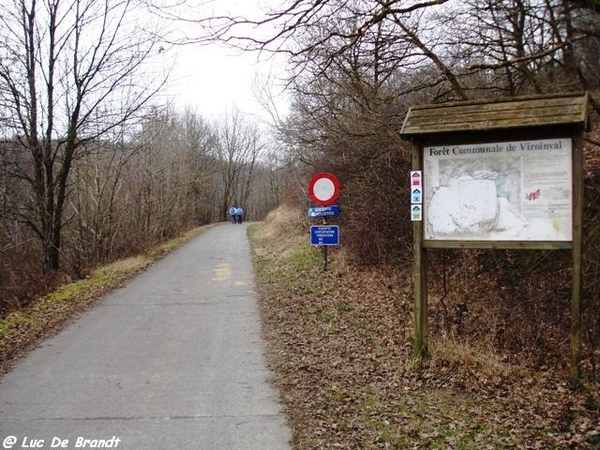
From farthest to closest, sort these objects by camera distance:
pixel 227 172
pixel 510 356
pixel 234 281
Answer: pixel 227 172
pixel 234 281
pixel 510 356

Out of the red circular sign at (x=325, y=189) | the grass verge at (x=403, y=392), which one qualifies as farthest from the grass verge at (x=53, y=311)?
the red circular sign at (x=325, y=189)

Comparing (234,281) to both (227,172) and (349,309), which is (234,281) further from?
(227,172)

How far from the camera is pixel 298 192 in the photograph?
24.5 m

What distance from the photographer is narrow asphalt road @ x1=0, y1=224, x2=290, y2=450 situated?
477 centimetres

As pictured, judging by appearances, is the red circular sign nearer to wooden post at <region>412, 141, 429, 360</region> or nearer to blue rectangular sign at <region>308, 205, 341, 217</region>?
blue rectangular sign at <region>308, 205, 341, 217</region>

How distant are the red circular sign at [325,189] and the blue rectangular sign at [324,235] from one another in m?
0.60

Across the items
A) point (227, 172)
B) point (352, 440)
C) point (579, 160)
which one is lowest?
point (352, 440)

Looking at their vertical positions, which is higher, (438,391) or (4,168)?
(4,168)

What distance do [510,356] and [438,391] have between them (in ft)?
3.79

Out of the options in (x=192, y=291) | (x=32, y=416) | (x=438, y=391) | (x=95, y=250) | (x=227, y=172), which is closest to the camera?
(x=32, y=416)

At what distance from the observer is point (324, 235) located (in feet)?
41.6

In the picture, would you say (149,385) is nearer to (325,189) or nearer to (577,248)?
(577,248)

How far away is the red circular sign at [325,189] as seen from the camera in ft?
40.2

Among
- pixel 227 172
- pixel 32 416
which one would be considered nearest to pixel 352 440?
pixel 32 416
